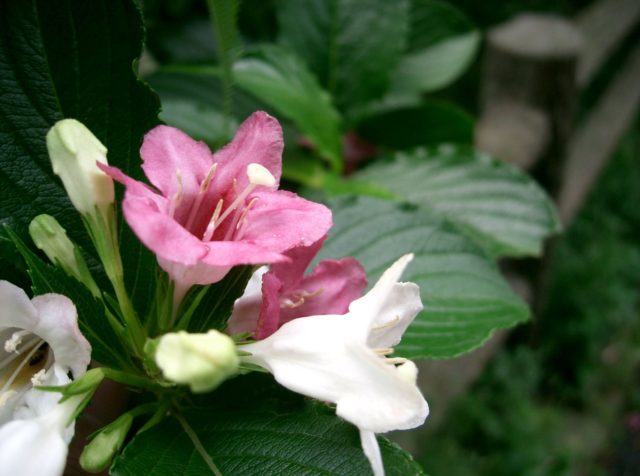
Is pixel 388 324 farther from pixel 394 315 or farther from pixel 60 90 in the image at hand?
pixel 60 90

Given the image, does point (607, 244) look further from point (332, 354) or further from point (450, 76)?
point (332, 354)

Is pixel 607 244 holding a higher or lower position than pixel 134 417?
lower


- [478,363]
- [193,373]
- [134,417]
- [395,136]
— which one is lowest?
[478,363]

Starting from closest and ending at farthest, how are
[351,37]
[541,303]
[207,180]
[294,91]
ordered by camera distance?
1. [207,180]
2. [294,91]
3. [351,37]
4. [541,303]

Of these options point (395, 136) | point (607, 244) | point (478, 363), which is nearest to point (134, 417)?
point (395, 136)

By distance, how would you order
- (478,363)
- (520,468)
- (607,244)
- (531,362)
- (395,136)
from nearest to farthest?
(395,136) → (478,363) → (520,468) → (531,362) → (607,244)

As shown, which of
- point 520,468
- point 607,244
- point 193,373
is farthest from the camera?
point 607,244

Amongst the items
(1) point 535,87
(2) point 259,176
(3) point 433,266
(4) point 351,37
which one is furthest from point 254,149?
(1) point 535,87
